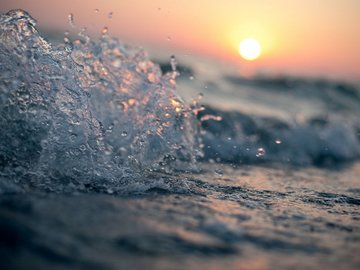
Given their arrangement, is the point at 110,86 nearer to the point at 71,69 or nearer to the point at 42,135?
the point at 71,69

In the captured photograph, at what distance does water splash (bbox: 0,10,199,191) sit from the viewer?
12.3 feet

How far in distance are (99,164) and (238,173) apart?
5.35ft

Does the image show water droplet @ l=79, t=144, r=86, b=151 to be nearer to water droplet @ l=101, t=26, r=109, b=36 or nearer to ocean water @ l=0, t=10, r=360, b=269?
ocean water @ l=0, t=10, r=360, b=269

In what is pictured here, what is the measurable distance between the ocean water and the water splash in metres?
0.01

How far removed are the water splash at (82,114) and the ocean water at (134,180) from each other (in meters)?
0.01

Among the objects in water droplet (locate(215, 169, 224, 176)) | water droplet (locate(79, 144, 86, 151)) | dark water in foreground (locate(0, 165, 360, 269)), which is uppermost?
water droplet (locate(215, 169, 224, 176))

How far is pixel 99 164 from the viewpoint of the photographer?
389 cm

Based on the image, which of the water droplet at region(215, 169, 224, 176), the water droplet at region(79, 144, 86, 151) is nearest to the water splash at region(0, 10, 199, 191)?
the water droplet at region(79, 144, 86, 151)

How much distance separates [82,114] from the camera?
426 centimetres

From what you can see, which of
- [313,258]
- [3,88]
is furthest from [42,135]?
[313,258]

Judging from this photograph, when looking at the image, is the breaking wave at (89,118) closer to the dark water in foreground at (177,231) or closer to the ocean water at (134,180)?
the ocean water at (134,180)

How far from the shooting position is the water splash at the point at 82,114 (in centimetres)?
374

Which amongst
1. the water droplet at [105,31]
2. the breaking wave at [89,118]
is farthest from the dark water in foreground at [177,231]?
the water droplet at [105,31]

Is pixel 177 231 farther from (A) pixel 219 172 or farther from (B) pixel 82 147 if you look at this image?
(A) pixel 219 172
